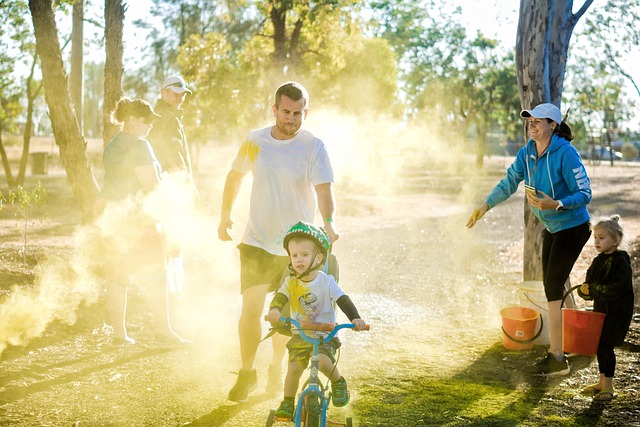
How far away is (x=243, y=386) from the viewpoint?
16.9 feet

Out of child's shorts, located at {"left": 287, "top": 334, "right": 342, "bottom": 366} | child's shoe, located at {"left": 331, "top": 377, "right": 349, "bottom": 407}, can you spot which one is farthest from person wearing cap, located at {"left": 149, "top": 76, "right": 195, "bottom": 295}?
child's shoe, located at {"left": 331, "top": 377, "right": 349, "bottom": 407}

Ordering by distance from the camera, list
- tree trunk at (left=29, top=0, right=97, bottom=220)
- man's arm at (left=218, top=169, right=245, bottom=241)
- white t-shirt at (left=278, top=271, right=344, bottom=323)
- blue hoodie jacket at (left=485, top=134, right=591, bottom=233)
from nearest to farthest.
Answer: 1. white t-shirt at (left=278, top=271, right=344, bottom=323)
2. man's arm at (left=218, top=169, right=245, bottom=241)
3. blue hoodie jacket at (left=485, top=134, right=591, bottom=233)
4. tree trunk at (left=29, top=0, right=97, bottom=220)

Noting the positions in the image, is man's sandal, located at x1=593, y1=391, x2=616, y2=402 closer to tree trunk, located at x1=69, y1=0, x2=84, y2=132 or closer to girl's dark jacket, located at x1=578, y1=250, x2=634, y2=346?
girl's dark jacket, located at x1=578, y1=250, x2=634, y2=346

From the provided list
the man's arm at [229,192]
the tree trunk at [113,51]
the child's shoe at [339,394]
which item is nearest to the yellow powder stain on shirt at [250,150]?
the man's arm at [229,192]

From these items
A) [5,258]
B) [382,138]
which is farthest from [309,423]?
[382,138]

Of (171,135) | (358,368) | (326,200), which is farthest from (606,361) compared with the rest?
(171,135)

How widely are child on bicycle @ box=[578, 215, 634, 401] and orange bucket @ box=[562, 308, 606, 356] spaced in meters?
0.05

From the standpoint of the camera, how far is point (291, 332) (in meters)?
4.41

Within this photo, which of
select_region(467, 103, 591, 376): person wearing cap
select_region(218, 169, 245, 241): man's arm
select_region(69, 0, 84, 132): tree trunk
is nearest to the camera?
select_region(218, 169, 245, 241): man's arm

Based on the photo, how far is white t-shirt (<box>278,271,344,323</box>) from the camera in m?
4.48

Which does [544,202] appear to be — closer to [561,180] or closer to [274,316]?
[561,180]

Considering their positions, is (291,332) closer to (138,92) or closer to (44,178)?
(44,178)

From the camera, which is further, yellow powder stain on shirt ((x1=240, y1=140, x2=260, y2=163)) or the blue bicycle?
yellow powder stain on shirt ((x1=240, y1=140, x2=260, y2=163))

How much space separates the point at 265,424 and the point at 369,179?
3720 centimetres
